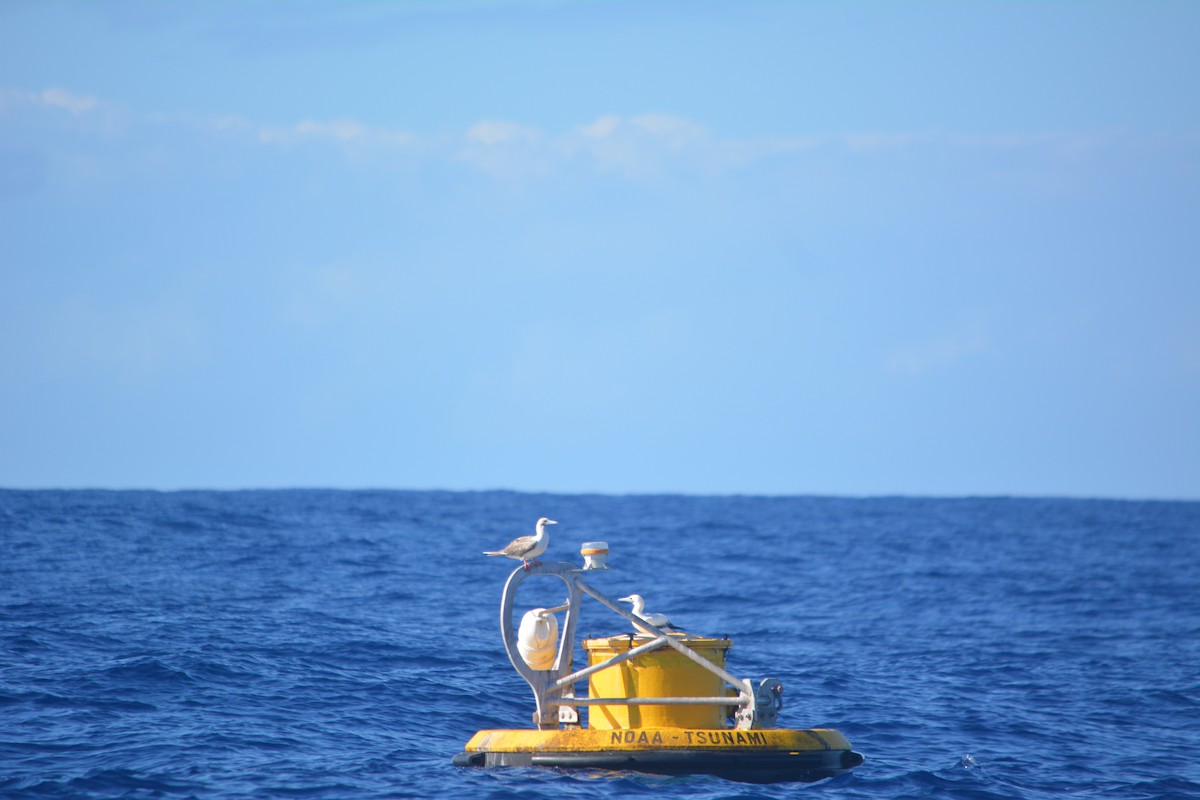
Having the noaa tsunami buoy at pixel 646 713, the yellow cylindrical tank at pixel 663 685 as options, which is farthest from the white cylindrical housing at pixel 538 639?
the yellow cylindrical tank at pixel 663 685

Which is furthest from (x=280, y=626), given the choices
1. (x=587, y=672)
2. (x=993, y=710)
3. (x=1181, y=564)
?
(x=1181, y=564)

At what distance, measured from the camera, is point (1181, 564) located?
46.4m

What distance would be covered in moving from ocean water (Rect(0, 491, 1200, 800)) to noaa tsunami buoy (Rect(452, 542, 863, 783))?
23 centimetres

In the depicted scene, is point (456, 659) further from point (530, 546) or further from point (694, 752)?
point (694, 752)

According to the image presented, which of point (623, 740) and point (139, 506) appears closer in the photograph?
point (623, 740)

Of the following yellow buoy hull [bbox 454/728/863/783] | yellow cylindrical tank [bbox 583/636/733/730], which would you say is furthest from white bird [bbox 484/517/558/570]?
yellow buoy hull [bbox 454/728/863/783]

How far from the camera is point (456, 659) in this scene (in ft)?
66.5

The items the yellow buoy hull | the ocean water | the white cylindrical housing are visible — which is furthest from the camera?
the white cylindrical housing

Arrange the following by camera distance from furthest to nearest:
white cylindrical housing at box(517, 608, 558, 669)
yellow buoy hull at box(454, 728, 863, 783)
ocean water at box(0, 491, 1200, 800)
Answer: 1. white cylindrical housing at box(517, 608, 558, 669)
2. ocean water at box(0, 491, 1200, 800)
3. yellow buoy hull at box(454, 728, 863, 783)

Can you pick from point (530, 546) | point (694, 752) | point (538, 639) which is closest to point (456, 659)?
point (538, 639)

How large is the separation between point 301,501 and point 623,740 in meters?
48.1

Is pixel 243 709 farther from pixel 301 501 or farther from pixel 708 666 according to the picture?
pixel 301 501

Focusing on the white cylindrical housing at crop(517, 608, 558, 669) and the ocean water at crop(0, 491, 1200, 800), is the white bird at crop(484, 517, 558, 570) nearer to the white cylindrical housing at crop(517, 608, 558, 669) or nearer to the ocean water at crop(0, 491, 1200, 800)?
the white cylindrical housing at crop(517, 608, 558, 669)

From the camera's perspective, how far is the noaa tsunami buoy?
13.1 meters
